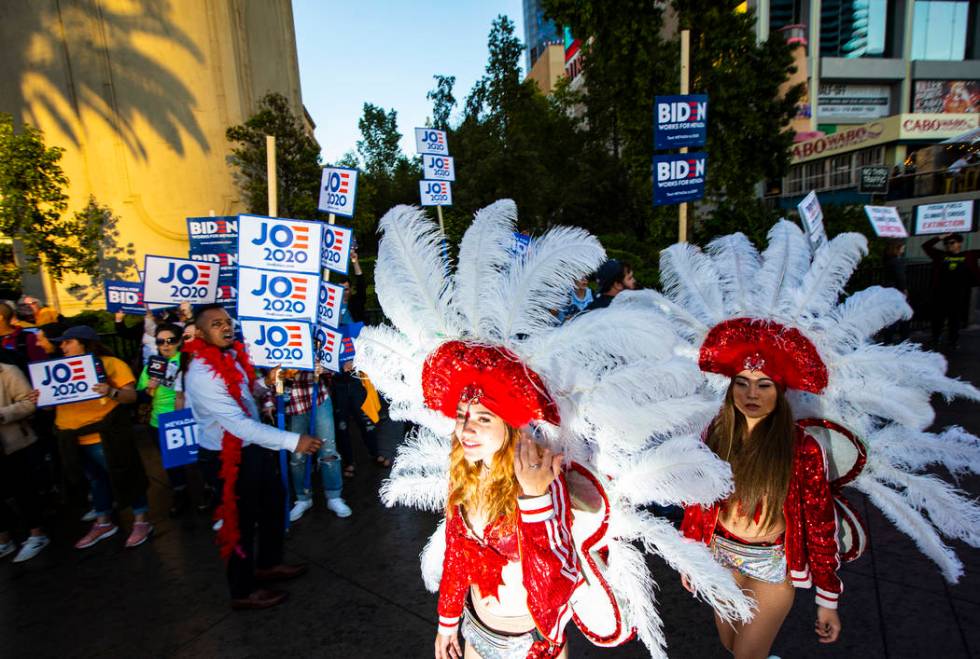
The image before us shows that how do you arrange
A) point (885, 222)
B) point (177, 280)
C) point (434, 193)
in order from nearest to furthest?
point (177, 280)
point (885, 222)
point (434, 193)

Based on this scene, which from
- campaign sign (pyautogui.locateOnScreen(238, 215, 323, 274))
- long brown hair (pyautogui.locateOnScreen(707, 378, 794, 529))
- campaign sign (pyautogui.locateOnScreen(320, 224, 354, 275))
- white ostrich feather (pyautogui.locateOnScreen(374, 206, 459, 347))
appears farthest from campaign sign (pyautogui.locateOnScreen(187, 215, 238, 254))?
long brown hair (pyautogui.locateOnScreen(707, 378, 794, 529))

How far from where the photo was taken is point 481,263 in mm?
1652

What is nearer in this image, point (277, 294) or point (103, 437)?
point (277, 294)

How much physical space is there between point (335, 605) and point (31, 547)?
2896 mm

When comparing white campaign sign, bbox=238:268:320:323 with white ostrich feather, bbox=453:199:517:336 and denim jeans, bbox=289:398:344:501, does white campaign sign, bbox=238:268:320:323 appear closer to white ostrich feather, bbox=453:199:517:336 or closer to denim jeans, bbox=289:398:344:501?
denim jeans, bbox=289:398:344:501

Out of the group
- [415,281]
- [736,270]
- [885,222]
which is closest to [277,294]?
[415,281]

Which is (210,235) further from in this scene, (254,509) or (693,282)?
(693,282)

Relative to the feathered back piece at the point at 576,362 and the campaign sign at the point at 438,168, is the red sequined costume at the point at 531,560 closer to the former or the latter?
the feathered back piece at the point at 576,362

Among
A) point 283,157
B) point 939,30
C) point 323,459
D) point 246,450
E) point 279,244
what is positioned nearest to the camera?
point 246,450

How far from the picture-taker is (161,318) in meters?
6.67

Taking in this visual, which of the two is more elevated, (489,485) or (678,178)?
(678,178)

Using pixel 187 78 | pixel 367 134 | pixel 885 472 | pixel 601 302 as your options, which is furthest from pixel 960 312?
pixel 367 134

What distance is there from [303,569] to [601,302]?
3.22 m

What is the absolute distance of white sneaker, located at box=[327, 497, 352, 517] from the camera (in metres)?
4.64
